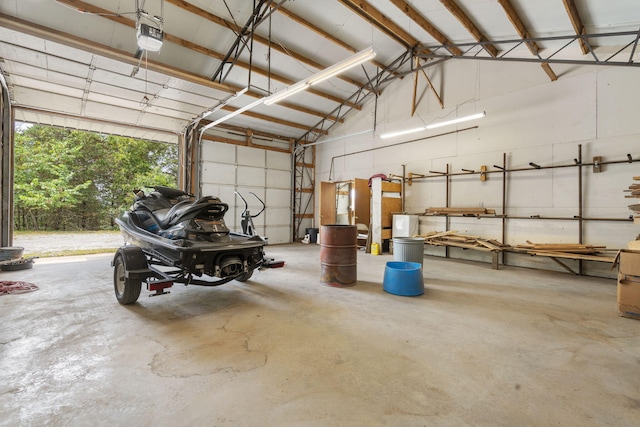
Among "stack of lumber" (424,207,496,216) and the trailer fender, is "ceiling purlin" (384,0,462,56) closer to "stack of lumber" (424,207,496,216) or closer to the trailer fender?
"stack of lumber" (424,207,496,216)

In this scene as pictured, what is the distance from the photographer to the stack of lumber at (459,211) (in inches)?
265

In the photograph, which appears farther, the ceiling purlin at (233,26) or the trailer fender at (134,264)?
the ceiling purlin at (233,26)

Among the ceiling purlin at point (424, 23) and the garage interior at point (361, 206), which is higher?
the ceiling purlin at point (424, 23)

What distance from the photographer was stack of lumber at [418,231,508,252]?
245 inches

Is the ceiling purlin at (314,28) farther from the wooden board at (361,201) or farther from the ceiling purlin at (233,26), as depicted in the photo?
the wooden board at (361,201)

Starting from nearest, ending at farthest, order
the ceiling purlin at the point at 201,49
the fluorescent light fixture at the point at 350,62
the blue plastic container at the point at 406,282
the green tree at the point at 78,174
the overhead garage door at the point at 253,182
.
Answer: the blue plastic container at the point at 406,282 → the fluorescent light fixture at the point at 350,62 → the ceiling purlin at the point at 201,49 → the overhead garage door at the point at 253,182 → the green tree at the point at 78,174

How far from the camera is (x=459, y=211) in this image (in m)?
7.16

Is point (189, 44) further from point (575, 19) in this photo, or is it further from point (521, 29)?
point (575, 19)

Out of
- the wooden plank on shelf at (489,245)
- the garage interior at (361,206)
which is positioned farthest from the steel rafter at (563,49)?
the wooden plank on shelf at (489,245)

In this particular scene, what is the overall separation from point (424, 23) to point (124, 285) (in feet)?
24.4

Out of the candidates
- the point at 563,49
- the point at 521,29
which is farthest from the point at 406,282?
the point at 563,49

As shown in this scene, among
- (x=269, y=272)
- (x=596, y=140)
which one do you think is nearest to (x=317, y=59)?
(x=269, y=272)

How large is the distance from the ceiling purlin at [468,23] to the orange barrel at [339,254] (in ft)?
15.2

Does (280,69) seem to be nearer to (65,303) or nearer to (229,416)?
(65,303)
